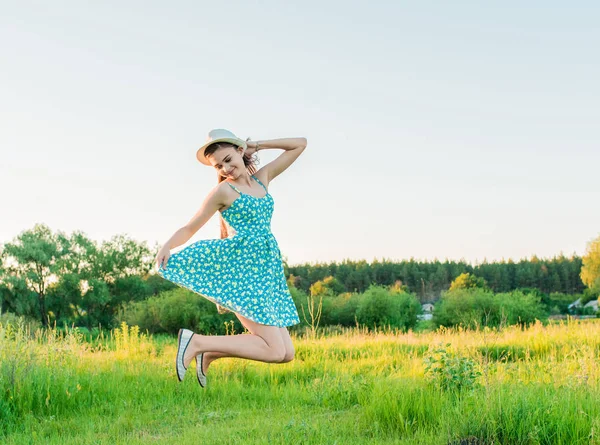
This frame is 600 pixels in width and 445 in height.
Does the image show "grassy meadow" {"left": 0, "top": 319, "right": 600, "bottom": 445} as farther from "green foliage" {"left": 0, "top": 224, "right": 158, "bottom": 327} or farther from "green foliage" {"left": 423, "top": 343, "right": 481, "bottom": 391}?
"green foliage" {"left": 0, "top": 224, "right": 158, "bottom": 327}

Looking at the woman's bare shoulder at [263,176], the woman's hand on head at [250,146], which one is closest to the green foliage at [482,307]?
the woman's bare shoulder at [263,176]

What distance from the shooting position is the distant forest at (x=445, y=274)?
70.2 metres

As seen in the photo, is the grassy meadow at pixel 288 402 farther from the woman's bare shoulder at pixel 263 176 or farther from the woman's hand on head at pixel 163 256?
the woman's bare shoulder at pixel 263 176

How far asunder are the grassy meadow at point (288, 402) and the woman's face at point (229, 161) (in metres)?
2.01

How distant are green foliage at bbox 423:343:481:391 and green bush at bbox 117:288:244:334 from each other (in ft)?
77.2

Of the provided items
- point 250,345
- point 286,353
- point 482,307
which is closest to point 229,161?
point 250,345

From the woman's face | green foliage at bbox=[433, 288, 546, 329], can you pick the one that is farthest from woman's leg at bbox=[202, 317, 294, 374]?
green foliage at bbox=[433, 288, 546, 329]

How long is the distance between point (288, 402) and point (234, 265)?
80.6 inches

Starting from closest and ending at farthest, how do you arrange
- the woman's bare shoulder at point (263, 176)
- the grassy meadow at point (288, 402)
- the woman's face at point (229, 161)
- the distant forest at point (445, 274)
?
the grassy meadow at point (288, 402) < the woman's face at point (229, 161) < the woman's bare shoulder at point (263, 176) < the distant forest at point (445, 274)

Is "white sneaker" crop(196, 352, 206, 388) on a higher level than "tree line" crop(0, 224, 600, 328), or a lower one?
lower

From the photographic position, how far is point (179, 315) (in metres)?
30.2

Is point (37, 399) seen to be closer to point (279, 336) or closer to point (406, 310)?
point (279, 336)

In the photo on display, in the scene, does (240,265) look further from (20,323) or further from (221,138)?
(20,323)

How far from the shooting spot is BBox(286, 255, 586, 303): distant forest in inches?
2763
